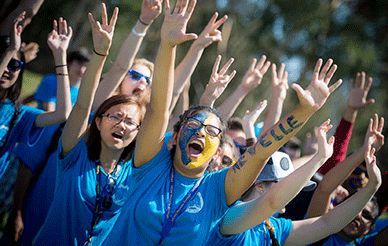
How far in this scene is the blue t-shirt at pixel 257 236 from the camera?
2447mm

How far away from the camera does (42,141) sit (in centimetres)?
334

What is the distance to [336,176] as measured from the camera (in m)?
3.21

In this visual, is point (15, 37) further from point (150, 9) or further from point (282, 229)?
point (282, 229)

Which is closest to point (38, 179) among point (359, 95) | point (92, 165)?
point (92, 165)

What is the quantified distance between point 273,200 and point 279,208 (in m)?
0.06

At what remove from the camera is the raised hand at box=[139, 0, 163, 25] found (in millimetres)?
3039

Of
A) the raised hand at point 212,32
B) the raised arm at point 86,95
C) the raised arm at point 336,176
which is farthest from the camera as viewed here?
the raised arm at point 336,176

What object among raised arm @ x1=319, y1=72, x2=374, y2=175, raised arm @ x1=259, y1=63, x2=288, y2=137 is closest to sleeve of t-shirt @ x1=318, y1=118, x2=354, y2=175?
raised arm @ x1=319, y1=72, x2=374, y2=175

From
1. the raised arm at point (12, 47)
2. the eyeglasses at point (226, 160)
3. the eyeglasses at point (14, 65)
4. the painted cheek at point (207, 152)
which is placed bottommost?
the eyeglasses at point (226, 160)

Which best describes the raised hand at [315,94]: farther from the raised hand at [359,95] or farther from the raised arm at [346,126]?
the raised hand at [359,95]

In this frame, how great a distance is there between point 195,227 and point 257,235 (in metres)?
0.55

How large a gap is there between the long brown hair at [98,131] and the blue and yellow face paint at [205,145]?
62 centimetres

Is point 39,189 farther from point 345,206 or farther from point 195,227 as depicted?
point 345,206

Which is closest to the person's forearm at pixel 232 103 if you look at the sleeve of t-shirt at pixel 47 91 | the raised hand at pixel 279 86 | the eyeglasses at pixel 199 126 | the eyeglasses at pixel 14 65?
the raised hand at pixel 279 86
